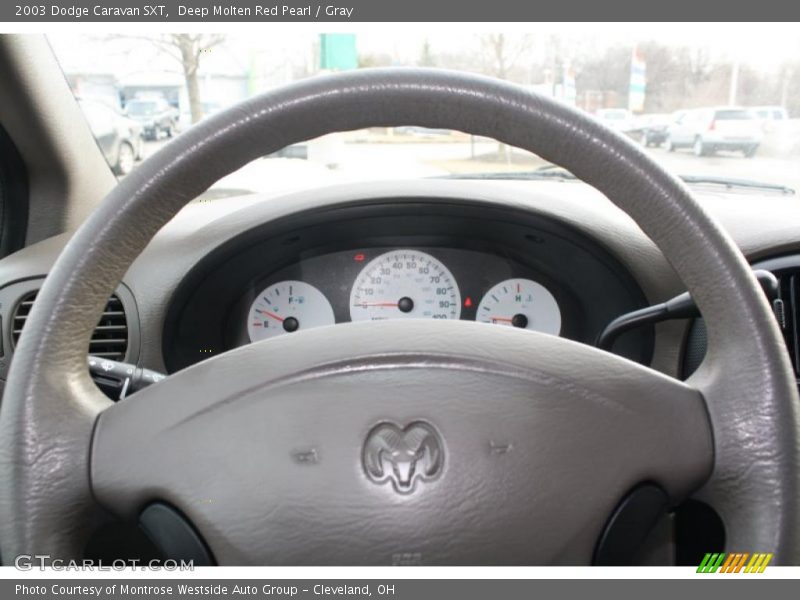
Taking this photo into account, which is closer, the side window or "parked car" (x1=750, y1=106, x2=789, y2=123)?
"parked car" (x1=750, y1=106, x2=789, y2=123)

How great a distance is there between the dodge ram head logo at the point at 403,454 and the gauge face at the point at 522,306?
4.90ft

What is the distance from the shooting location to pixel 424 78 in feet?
2.53

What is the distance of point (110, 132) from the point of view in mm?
2227

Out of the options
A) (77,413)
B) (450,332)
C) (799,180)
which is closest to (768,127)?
(799,180)

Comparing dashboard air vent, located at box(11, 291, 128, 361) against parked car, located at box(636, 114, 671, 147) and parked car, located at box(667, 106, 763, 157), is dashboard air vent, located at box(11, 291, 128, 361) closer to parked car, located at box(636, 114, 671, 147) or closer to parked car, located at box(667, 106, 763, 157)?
parked car, located at box(636, 114, 671, 147)

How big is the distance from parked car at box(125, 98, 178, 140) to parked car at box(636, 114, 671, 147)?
47.5 inches

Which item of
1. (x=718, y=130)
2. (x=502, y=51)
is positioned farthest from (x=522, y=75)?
(x=718, y=130)

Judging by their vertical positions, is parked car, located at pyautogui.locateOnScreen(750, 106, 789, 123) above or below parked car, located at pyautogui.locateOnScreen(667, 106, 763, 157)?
above

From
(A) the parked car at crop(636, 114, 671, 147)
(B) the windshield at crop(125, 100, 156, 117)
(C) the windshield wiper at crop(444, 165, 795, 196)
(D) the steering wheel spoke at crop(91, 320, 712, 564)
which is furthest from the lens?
(C) the windshield wiper at crop(444, 165, 795, 196)

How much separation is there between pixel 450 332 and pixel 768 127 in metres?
1.73

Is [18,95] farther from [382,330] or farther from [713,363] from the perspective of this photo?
[713,363]

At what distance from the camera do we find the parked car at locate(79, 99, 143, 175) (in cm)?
217
